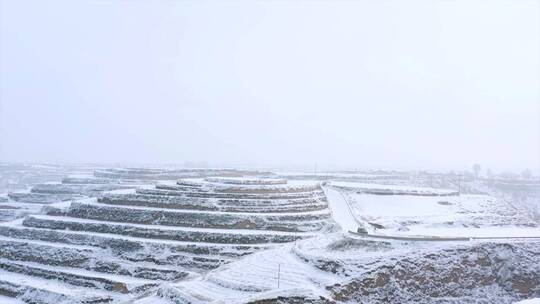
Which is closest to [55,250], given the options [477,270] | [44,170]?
[477,270]

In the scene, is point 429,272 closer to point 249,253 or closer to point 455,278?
point 455,278

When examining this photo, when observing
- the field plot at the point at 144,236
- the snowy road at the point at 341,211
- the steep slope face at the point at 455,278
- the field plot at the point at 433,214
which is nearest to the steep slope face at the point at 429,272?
the steep slope face at the point at 455,278

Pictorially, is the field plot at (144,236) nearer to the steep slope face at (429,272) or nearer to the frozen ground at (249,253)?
the frozen ground at (249,253)

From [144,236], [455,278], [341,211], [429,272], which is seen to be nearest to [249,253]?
[144,236]

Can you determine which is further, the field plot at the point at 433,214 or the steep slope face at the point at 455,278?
the field plot at the point at 433,214

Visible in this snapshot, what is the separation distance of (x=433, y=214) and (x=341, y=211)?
29.1 ft

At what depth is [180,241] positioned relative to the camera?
29.0m

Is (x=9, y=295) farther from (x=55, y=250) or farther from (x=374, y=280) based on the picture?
(x=374, y=280)

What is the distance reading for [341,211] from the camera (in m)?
→ 38.1

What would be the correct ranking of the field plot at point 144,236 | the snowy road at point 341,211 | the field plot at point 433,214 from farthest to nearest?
the field plot at point 433,214 < the snowy road at point 341,211 < the field plot at point 144,236

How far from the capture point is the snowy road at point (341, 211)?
3247cm

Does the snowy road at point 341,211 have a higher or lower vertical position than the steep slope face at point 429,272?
higher

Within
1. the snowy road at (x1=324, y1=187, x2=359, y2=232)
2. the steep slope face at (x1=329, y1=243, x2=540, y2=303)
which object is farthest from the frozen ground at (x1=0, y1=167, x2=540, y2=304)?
the snowy road at (x1=324, y1=187, x2=359, y2=232)

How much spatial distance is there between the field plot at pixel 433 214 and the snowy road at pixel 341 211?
67cm
